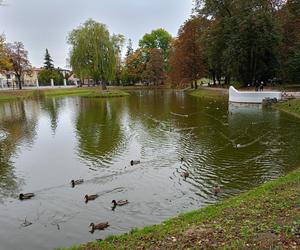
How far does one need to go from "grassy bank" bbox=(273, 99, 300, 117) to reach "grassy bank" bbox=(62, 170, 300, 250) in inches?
921

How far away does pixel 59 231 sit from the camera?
9625 millimetres

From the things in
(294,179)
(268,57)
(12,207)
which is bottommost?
(12,207)

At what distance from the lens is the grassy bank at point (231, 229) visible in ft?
22.4

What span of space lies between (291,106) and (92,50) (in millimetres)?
43309

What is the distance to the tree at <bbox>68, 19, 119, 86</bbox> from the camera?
64.2 metres

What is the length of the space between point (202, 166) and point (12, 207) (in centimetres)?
864

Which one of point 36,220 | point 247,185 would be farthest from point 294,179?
point 36,220

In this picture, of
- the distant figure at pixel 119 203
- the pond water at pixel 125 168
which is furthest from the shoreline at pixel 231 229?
the distant figure at pixel 119 203

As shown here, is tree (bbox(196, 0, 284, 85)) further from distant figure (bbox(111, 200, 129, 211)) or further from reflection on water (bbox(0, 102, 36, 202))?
distant figure (bbox(111, 200, 129, 211))

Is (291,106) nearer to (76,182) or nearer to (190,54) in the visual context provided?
(76,182)

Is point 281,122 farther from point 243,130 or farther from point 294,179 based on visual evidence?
point 294,179

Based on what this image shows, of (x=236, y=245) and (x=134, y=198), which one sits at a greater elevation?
(x=236, y=245)

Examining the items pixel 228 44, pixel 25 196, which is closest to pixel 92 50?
pixel 228 44

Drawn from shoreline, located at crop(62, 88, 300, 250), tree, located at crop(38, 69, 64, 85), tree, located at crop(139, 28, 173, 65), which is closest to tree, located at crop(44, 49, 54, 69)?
tree, located at crop(38, 69, 64, 85)
